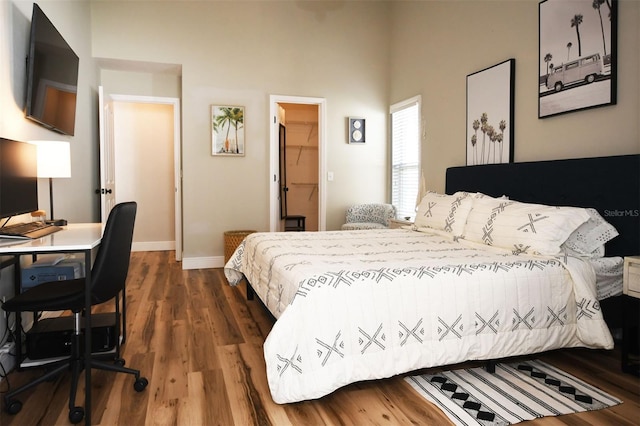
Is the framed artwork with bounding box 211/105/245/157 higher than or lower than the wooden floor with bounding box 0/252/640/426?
higher

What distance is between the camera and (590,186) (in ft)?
9.27

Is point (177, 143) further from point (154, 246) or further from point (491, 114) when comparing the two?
A: point (491, 114)

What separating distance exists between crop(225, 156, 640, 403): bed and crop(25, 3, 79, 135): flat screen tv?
1766 mm

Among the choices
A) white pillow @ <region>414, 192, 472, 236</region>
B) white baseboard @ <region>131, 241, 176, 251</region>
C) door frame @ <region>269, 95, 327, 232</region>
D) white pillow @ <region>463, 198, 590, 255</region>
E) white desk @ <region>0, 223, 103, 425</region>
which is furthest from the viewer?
white baseboard @ <region>131, 241, 176, 251</region>

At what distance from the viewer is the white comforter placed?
1965 millimetres

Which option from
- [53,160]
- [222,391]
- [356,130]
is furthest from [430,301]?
[356,130]

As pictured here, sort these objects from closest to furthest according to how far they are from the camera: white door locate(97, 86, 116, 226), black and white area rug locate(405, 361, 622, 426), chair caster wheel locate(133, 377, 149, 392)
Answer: black and white area rug locate(405, 361, 622, 426), chair caster wheel locate(133, 377, 149, 392), white door locate(97, 86, 116, 226)

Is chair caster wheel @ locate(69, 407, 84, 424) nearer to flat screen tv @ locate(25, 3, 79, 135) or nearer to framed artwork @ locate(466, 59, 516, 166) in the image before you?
flat screen tv @ locate(25, 3, 79, 135)

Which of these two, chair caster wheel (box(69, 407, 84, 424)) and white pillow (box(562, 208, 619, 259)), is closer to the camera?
chair caster wheel (box(69, 407, 84, 424))

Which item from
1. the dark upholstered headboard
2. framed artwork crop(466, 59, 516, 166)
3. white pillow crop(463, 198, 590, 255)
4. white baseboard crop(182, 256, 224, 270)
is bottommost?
white baseboard crop(182, 256, 224, 270)

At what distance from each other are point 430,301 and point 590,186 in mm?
1503

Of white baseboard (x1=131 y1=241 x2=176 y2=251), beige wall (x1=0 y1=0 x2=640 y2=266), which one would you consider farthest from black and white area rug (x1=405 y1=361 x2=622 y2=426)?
white baseboard (x1=131 y1=241 x2=176 y2=251)

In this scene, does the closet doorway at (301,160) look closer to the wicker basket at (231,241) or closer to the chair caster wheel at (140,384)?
the wicker basket at (231,241)

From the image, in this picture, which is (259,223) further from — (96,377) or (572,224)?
(572,224)
